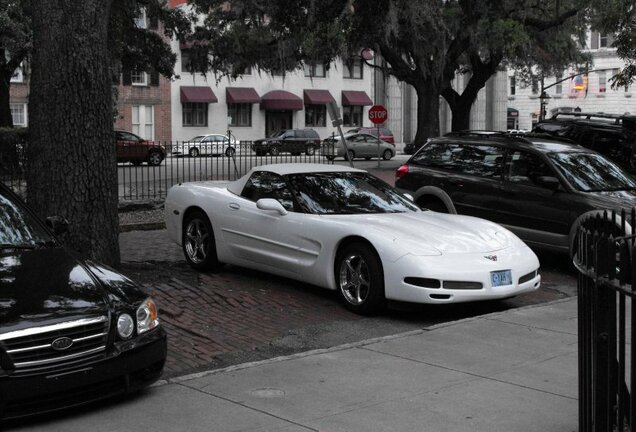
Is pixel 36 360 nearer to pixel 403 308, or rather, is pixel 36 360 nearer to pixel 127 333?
pixel 127 333

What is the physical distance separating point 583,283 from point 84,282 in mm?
3182

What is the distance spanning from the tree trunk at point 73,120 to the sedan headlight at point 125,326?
10.8 feet

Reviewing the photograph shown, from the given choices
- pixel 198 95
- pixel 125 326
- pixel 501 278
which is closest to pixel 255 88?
pixel 198 95

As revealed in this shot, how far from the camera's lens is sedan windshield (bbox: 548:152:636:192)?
10.9 metres

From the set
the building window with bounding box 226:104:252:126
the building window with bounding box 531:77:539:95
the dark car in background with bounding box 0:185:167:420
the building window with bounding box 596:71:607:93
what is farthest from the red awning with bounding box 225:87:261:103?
the dark car in background with bounding box 0:185:167:420

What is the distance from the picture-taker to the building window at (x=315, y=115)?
65562 millimetres

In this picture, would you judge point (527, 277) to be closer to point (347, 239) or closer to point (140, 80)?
point (347, 239)

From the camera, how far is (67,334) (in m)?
4.90

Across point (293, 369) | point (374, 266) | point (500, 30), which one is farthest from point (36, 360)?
point (500, 30)

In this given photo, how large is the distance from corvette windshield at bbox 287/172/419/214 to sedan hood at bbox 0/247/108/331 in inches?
144

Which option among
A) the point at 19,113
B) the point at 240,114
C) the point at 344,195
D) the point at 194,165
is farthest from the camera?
the point at 240,114

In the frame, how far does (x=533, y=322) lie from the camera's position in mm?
7734

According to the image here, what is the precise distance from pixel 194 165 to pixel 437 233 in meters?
11.3

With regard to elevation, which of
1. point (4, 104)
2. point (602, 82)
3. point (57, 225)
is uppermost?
point (602, 82)
